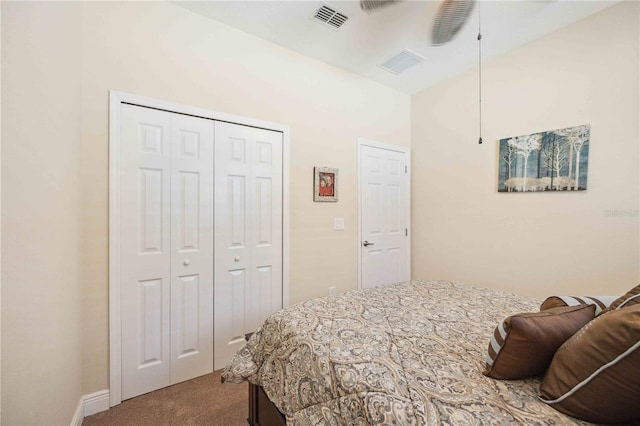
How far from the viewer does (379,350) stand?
110 centimetres

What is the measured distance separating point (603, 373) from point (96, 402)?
8.38 ft

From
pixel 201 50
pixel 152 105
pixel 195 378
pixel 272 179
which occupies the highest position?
pixel 201 50

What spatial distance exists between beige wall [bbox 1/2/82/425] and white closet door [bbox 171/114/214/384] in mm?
563

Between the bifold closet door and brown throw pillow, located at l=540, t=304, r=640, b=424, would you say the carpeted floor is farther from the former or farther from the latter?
brown throw pillow, located at l=540, t=304, r=640, b=424

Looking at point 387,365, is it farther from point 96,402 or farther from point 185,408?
point 96,402

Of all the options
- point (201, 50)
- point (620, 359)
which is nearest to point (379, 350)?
point (620, 359)

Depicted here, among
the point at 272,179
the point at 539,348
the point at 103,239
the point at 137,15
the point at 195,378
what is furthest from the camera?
the point at 272,179

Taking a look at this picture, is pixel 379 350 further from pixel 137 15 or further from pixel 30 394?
pixel 137 15

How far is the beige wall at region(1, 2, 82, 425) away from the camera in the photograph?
909 millimetres

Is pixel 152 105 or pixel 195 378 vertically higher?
pixel 152 105

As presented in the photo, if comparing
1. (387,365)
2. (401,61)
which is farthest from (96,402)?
(401,61)

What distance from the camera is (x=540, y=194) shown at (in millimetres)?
2457

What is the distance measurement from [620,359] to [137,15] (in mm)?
2977

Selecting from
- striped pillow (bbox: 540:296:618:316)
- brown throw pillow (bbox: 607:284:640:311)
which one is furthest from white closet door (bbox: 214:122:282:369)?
brown throw pillow (bbox: 607:284:640:311)
